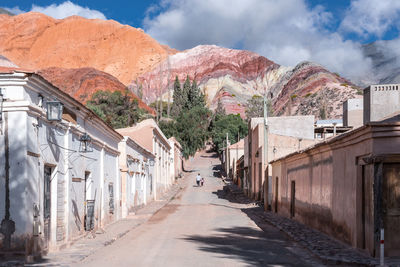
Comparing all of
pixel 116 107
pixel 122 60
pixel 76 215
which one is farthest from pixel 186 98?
pixel 76 215

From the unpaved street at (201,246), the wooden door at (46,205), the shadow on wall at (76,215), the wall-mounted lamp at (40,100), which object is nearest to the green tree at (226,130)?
the unpaved street at (201,246)

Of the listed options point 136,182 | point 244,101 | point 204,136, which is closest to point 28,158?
point 136,182

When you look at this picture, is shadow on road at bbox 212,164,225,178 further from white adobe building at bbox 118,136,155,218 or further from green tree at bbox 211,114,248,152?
white adobe building at bbox 118,136,155,218

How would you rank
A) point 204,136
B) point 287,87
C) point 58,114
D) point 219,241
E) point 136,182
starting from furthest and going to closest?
point 287,87 → point 204,136 → point 136,182 → point 219,241 → point 58,114

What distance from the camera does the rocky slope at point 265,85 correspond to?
116625 millimetres

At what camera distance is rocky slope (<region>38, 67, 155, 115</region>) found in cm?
12181

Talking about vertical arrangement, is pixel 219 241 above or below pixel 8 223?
below

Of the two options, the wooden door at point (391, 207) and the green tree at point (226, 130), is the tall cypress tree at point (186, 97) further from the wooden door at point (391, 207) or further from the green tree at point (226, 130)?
→ the wooden door at point (391, 207)

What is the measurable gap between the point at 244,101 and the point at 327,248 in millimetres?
148846

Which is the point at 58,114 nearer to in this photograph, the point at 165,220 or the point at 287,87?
the point at 165,220

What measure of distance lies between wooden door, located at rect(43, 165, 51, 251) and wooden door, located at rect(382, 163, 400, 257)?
7783 millimetres

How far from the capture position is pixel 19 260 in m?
10.2

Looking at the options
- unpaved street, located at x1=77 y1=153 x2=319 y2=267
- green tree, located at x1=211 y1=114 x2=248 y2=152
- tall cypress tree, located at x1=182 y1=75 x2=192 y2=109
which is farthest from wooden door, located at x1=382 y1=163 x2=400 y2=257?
tall cypress tree, located at x1=182 y1=75 x2=192 y2=109

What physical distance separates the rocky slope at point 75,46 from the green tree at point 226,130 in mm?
99402
